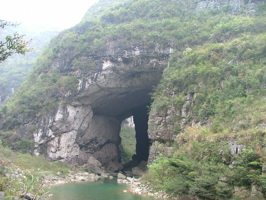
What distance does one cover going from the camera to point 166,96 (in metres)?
24.7

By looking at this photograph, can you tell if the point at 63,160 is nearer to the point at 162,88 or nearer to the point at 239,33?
the point at 162,88

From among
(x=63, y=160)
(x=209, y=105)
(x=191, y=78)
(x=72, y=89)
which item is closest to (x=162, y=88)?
(x=191, y=78)

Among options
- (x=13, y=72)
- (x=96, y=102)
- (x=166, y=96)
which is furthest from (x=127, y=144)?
(x=166, y=96)

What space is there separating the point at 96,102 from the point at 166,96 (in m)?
10.7

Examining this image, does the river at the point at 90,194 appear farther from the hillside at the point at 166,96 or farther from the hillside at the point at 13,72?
the hillside at the point at 13,72

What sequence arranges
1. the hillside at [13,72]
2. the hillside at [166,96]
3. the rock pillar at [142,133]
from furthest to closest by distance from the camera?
the hillside at [13,72] < the rock pillar at [142,133] < the hillside at [166,96]

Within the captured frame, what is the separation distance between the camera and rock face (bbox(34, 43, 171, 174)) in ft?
96.8

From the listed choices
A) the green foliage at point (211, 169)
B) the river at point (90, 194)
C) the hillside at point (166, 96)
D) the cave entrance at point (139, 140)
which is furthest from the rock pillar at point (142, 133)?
the green foliage at point (211, 169)

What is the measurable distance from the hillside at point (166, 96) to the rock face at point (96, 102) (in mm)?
105

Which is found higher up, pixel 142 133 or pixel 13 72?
pixel 13 72

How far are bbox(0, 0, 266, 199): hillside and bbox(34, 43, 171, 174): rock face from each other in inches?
4.1

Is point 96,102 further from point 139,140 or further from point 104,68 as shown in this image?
point 139,140

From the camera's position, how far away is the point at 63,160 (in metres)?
29.6

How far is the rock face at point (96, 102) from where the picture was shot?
29.5 m
